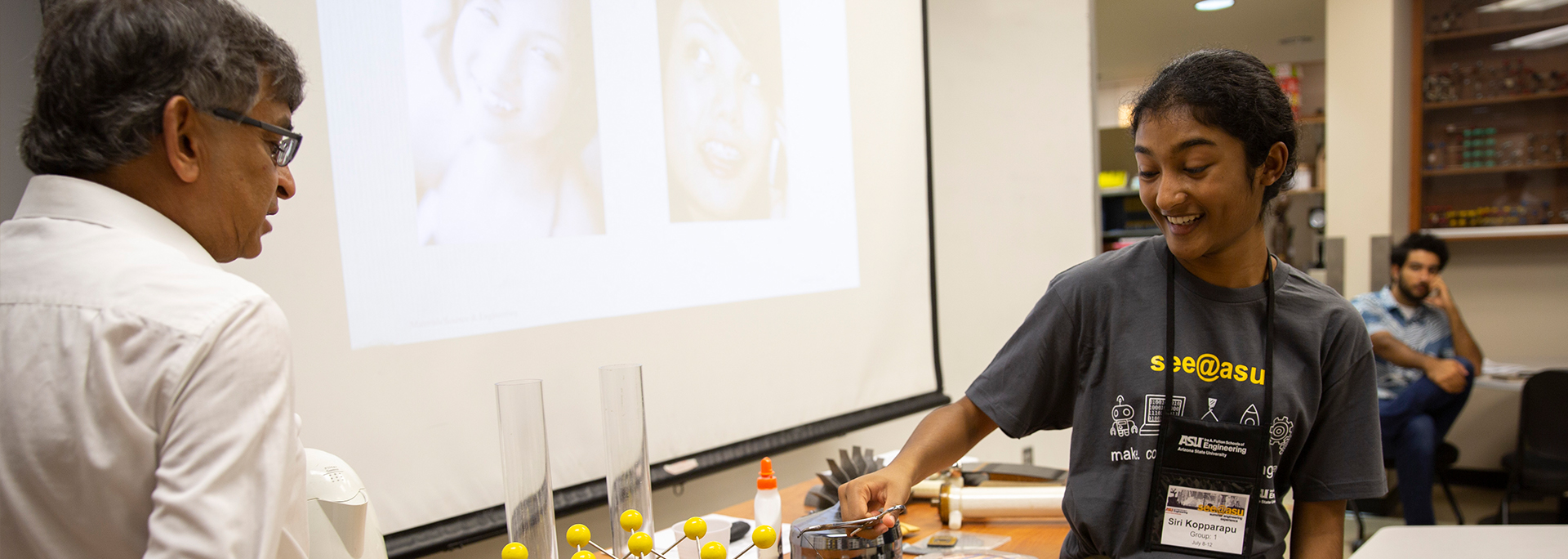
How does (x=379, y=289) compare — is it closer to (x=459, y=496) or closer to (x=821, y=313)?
(x=459, y=496)

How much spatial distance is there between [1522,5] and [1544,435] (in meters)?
2.42

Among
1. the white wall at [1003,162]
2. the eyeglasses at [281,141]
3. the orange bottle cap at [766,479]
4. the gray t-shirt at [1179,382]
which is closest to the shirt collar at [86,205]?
the eyeglasses at [281,141]

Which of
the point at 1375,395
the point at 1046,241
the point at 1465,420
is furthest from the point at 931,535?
the point at 1465,420

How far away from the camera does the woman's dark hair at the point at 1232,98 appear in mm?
1088

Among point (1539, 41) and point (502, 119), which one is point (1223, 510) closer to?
point (502, 119)

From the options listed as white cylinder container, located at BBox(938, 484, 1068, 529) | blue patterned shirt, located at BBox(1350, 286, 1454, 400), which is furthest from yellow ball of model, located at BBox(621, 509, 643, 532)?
blue patterned shirt, located at BBox(1350, 286, 1454, 400)

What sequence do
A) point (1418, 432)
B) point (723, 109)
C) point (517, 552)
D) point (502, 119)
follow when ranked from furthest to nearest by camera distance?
1. point (1418, 432)
2. point (723, 109)
3. point (502, 119)
4. point (517, 552)

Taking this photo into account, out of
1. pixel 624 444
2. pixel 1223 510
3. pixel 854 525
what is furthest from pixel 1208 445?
pixel 624 444

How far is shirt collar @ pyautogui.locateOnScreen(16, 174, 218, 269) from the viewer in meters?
0.81

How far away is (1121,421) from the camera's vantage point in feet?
3.93

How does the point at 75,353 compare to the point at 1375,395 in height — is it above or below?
→ above

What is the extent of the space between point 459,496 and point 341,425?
1.08 feet

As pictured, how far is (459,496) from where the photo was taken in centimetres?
195

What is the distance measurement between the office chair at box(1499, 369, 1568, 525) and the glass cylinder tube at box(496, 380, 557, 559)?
13.5ft
